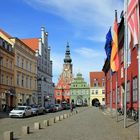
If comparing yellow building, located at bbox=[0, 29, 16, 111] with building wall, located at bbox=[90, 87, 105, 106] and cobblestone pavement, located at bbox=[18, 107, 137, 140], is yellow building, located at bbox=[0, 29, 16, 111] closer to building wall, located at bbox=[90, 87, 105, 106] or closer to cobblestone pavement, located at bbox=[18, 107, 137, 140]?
cobblestone pavement, located at bbox=[18, 107, 137, 140]

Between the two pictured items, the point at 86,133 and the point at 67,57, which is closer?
the point at 86,133

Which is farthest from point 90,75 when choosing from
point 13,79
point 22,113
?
point 22,113

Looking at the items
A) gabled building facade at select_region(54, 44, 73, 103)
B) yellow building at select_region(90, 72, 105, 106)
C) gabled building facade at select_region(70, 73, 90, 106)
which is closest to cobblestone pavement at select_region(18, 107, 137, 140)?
yellow building at select_region(90, 72, 105, 106)

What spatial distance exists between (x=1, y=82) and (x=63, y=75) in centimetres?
10143

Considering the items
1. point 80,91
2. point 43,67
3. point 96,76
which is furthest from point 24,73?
point 80,91

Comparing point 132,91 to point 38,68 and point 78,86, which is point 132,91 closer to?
point 38,68

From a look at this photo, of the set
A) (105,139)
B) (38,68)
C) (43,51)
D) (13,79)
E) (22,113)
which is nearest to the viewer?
(105,139)

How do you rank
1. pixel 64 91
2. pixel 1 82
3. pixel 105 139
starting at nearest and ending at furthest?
1. pixel 105 139
2. pixel 1 82
3. pixel 64 91

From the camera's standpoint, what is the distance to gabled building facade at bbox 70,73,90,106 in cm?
14412

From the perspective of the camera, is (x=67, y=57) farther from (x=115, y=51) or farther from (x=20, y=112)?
(x=115, y=51)

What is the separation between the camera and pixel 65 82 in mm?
160000

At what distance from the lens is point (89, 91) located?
143m

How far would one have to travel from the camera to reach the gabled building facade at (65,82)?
15218 centimetres

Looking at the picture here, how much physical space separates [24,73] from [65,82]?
81646mm
